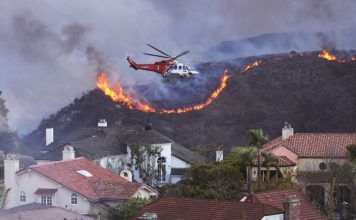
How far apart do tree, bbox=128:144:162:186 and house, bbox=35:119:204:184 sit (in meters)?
0.48

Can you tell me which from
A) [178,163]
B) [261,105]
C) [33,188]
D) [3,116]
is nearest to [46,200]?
[33,188]

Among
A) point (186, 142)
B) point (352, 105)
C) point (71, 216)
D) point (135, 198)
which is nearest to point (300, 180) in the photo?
point (135, 198)

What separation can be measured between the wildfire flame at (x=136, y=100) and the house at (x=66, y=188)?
88.5 ft

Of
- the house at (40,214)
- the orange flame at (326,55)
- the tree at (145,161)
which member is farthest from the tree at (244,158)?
the orange flame at (326,55)

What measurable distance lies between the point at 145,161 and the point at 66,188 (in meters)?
23.3

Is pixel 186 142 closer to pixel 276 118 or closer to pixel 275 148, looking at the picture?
pixel 276 118

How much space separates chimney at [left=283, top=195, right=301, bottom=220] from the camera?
51.5 meters

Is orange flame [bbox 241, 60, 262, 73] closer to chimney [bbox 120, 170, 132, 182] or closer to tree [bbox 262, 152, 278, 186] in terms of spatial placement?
chimney [bbox 120, 170, 132, 182]

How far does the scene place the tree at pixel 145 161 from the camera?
3543 inches

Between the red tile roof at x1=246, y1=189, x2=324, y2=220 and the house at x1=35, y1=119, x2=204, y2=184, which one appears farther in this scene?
the house at x1=35, y1=119, x2=204, y2=184

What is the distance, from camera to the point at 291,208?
51625 mm

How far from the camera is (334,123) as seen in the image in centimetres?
12062

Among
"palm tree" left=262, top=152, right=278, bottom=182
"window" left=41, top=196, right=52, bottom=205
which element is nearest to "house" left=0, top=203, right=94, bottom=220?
"window" left=41, top=196, right=52, bottom=205

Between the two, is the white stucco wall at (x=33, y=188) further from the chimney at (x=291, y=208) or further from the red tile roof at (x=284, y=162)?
the chimney at (x=291, y=208)
